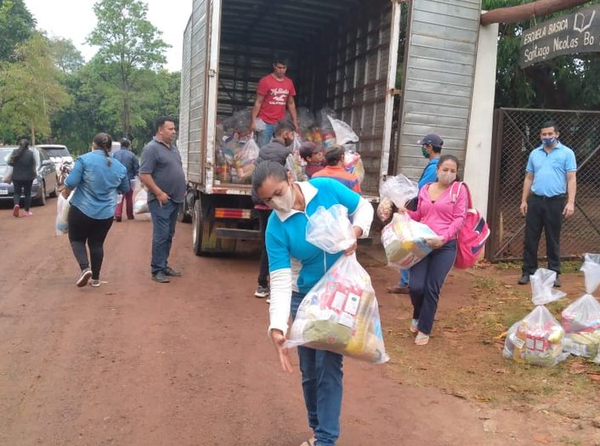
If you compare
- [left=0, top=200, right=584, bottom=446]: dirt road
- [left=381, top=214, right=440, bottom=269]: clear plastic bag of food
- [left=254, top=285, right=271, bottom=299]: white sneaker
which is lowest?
[left=0, top=200, right=584, bottom=446]: dirt road

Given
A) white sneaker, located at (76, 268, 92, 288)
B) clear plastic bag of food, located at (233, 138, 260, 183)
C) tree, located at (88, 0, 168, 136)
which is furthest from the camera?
tree, located at (88, 0, 168, 136)

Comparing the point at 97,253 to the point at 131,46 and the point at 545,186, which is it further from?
the point at 131,46

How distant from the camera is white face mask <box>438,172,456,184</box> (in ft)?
15.9

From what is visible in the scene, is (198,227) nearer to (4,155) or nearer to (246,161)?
(246,161)

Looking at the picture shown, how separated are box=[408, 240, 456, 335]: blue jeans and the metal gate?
11.4 feet

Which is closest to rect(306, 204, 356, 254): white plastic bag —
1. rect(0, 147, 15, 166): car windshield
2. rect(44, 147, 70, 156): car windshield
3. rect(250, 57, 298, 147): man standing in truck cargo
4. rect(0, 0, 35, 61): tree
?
rect(250, 57, 298, 147): man standing in truck cargo

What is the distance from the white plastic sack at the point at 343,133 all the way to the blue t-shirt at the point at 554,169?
2854 mm

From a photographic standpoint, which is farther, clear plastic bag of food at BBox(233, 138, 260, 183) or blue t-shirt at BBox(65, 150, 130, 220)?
clear plastic bag of food at BBox(233, 138, 260, 183)

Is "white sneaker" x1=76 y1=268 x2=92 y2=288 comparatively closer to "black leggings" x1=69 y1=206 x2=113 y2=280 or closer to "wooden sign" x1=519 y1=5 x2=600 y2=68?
"black leggings" x1=69 y1=206 x2=113 y2=280

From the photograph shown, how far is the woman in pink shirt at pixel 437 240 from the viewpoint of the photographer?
4.82 metres

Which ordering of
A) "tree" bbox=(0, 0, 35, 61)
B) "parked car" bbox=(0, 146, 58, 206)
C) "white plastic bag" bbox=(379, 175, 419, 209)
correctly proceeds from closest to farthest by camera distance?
"white plastic bag" bbox=(379, 175, 419, 209) → "parked car" bbox=(0, 146, 58, 206) → "tree" bbox=(0, 0, 35, 61)

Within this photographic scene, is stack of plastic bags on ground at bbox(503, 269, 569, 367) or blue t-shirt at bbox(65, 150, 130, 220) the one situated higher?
blue t-shirt at bbox(65, 150, 130, 220)

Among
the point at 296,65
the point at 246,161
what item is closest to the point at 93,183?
the point at 246,161

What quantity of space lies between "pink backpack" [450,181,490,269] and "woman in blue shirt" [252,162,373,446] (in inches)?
82.5
